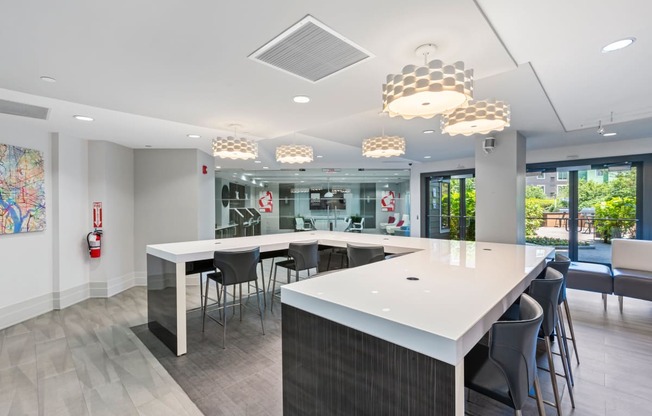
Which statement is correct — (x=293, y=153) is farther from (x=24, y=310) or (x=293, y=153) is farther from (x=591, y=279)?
(x=591, y=279)

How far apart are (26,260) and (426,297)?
16.0 feet

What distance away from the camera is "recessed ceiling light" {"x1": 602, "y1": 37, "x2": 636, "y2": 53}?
1.83 m

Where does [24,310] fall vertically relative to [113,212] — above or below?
below

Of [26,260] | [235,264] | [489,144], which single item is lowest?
[26,260]

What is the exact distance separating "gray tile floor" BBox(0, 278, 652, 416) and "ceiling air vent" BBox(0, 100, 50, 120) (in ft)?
7.82

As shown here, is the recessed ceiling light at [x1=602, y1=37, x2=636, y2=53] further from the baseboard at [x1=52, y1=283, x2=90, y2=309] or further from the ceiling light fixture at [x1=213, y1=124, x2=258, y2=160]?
the baseboard at [x1=52, y1=283, x2=90, y2=309]

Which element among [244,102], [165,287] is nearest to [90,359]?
[165,287]

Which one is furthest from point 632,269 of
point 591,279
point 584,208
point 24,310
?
point 24,310

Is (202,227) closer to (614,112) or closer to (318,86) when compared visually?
(318,86)

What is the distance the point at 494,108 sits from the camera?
2285mm

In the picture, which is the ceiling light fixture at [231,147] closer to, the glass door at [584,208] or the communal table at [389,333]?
the communal table at [389,333]

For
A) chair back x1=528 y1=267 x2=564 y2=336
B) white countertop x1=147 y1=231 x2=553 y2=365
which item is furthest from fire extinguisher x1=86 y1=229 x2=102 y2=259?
chair back x1=528 y1=267 x2=564 y2=336

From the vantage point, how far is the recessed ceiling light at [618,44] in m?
1.83

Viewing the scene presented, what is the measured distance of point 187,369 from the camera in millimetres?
2482
